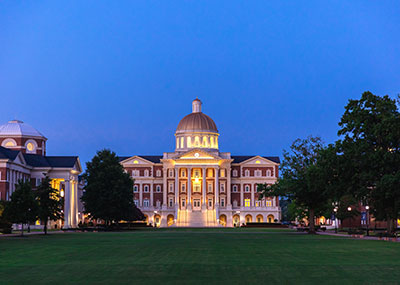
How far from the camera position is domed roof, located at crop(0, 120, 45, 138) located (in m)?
136

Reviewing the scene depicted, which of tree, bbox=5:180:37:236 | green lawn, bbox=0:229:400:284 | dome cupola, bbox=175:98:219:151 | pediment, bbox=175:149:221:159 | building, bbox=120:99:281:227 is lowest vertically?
green lawn, bbox=0:229:400:284

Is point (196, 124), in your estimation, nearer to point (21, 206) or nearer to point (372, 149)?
point (21, 206)

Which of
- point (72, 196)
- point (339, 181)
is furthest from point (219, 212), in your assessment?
point (339, 181)

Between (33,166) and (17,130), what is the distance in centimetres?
1781

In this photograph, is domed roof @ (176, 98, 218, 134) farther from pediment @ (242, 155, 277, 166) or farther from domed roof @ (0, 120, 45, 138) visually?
domed roof @ (0, 120, 45, 138)

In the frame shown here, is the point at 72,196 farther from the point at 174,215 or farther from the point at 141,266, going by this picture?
the point at 141,266

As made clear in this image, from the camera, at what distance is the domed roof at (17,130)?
136 metres

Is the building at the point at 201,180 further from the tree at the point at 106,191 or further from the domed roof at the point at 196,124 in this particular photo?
the tree at the point at 106,191

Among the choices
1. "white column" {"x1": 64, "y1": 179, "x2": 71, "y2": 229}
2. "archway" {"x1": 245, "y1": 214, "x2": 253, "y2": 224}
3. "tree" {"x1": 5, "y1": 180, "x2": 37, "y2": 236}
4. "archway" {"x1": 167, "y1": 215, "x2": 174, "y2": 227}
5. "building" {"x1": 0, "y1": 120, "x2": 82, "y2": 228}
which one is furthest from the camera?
"archway" {"x1": 245, "y1": 214, "x2": 253, "y2": 224}

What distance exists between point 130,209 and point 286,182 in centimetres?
3646

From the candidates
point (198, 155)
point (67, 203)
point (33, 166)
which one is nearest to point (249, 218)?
point (198, 155)

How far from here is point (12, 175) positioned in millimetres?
108500

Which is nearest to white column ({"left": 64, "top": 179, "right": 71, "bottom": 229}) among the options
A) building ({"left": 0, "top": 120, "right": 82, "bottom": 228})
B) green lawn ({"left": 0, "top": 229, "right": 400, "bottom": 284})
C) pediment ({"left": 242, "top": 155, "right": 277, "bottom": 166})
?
building ({"left": 0, "top": 120, "right": 82, "bottom": 228})

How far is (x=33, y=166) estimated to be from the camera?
400 feet
